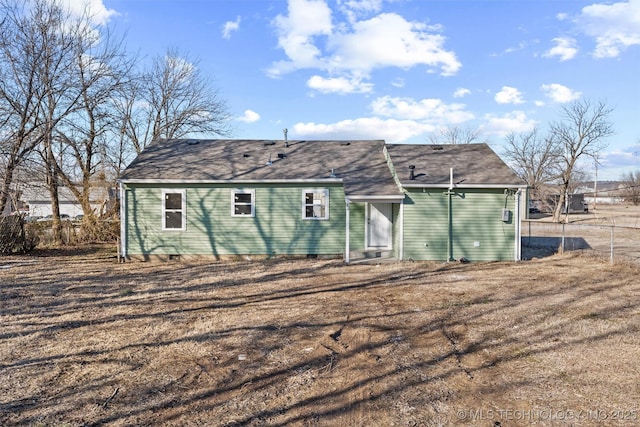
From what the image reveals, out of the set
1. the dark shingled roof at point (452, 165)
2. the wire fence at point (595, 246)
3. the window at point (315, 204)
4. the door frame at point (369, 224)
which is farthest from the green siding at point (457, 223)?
the window at point (315, 204)

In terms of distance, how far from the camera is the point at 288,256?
13062 millimetres

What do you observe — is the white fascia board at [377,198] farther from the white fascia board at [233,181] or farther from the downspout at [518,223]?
the downspout at [518,223]

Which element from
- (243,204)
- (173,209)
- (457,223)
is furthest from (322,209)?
(173,209)

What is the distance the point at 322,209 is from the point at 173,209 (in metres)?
4.79

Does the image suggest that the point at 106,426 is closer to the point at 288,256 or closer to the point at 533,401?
the point at 533,401

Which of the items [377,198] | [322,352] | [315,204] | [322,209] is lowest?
[322,352]

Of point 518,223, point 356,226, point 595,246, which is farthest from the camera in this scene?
point 595,246

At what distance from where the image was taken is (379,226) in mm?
13477

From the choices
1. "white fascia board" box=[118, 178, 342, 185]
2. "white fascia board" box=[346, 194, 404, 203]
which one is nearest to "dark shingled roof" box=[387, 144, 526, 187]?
"white fascia board" box=[346, 194, 404, 203]

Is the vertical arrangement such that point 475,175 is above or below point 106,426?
above

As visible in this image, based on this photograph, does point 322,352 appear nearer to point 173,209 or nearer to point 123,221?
point 173,209

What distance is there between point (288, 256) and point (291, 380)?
8926 mm

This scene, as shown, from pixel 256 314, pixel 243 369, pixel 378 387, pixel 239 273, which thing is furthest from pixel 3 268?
pixel 378 387

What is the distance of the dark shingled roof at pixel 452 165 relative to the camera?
12289 millimetres
